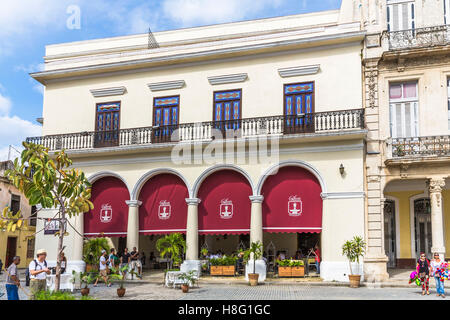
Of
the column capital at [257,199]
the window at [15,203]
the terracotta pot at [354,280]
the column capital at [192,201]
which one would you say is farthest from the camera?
the window at [15,203]

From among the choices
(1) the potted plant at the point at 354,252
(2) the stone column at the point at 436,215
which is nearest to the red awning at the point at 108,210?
(1) the potted plant at the point at 354,252

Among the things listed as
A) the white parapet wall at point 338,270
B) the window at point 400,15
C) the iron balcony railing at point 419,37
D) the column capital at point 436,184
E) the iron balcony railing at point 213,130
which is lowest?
the white parapet wall at point 338,270

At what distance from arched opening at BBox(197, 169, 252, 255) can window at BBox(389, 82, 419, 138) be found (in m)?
5.77

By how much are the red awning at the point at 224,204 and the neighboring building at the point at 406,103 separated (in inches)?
176

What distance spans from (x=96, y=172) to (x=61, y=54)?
626cm

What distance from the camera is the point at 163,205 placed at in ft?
61.0

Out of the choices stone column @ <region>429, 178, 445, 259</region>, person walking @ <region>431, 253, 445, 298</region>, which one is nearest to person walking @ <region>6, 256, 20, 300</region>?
person walking @ <region>431, 253, 445, 298</region>

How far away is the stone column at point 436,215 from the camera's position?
51.0 ft

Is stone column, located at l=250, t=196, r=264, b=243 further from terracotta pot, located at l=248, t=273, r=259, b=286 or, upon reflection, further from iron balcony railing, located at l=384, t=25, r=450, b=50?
iron balcony railing, located at l=384, t=25, r=450, b=50

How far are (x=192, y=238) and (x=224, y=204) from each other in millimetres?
1737

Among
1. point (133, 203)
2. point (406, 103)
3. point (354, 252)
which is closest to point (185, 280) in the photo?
point (133, 203)

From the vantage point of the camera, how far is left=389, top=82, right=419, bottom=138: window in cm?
1680

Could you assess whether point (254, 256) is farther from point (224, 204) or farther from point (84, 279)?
point (84, 279)

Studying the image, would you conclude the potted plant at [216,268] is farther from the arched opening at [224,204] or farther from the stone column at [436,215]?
the stone column at [436,215]
